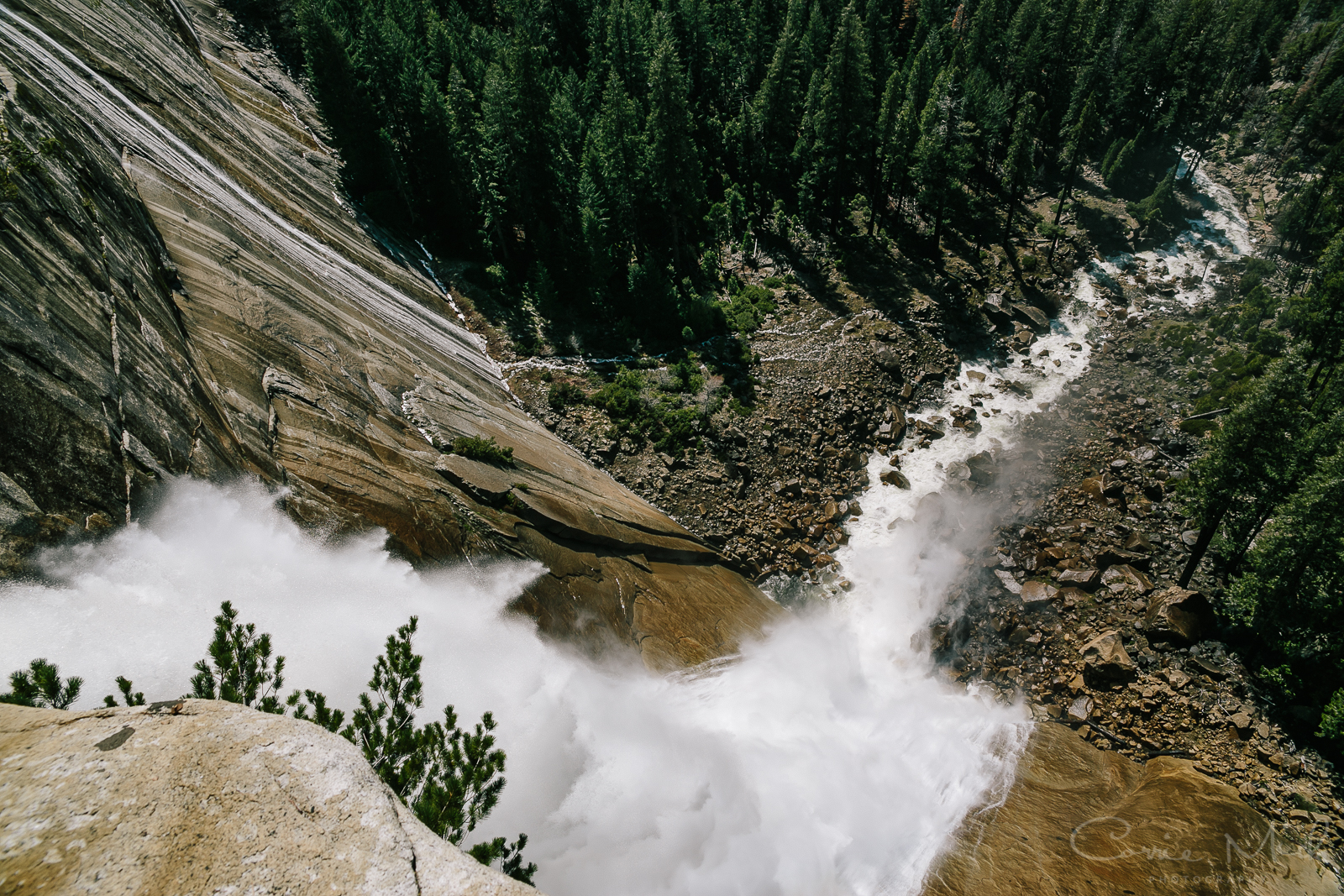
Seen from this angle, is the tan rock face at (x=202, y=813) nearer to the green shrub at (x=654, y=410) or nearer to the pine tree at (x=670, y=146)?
the green shrub at (x=654, y=410)

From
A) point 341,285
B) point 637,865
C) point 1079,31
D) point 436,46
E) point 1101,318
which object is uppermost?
point 1079,31

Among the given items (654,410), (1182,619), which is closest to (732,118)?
(654,410)

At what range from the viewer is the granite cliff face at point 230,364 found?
37.6 feet

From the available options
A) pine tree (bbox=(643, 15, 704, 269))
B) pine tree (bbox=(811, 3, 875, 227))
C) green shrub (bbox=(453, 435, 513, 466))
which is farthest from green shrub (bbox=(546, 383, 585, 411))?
pine tree (bbox=(811, 3, 875, 227))

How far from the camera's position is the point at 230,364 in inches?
674

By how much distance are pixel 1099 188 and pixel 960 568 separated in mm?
53666

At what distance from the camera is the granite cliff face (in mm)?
11461

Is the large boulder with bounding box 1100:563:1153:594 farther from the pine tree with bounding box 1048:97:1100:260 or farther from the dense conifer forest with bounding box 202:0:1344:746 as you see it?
the pine tree with bounding box 1048:97:1100:260

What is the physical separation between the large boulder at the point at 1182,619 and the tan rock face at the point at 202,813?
2743 centimetres

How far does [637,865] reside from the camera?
15141 millimetres

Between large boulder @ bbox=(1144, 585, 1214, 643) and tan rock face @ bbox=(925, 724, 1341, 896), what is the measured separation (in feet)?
17.0

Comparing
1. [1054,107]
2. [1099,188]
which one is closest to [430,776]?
[1099,188]

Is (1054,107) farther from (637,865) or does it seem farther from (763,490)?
(637,865)

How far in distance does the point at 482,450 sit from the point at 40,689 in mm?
15512
